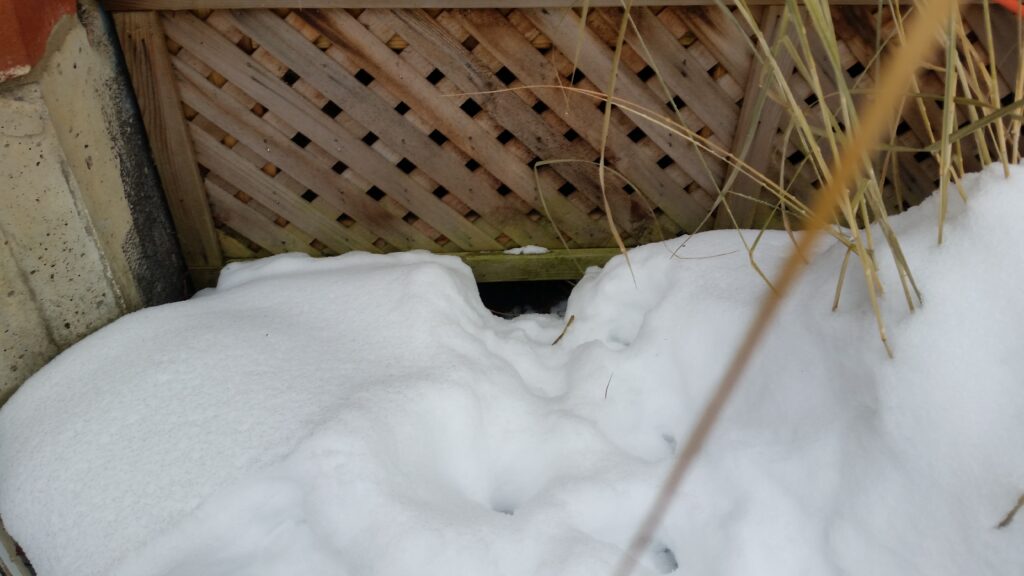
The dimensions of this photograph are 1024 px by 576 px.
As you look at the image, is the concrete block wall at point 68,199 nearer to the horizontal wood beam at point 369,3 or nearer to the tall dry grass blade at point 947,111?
the horizontal wood beam at point 369,3

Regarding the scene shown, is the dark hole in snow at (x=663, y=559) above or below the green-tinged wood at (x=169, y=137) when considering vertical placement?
below

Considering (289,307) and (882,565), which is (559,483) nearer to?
(882,565)

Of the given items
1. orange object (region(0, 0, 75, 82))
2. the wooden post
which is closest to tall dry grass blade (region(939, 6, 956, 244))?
the wooden post

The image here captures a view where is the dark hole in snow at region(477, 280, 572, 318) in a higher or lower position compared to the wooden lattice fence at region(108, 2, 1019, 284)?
lower

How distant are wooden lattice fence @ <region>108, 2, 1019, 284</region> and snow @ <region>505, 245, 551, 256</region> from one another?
20 millimetres

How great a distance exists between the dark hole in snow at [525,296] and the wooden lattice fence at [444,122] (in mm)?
133

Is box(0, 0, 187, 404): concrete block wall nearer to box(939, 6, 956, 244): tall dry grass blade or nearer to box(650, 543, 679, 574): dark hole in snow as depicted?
box(650, 543, 679, 574): dark hole in snow

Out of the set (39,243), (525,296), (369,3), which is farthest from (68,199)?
(525,296)

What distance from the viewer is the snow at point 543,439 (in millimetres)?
970

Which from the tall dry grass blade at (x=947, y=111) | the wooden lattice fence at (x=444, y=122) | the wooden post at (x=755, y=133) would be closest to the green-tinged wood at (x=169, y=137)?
the wooden lattice fence at (x=444, y=122)

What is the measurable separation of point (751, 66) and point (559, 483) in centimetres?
108

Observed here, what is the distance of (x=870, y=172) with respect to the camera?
901mm

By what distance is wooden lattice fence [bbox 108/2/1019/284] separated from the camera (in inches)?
58.1

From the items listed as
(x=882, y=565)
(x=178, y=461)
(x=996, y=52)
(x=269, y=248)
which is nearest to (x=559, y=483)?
(x=882, y=565)
